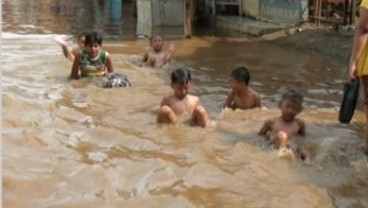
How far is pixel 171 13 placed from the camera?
18.6 meters

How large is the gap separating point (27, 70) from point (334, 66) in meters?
5.53

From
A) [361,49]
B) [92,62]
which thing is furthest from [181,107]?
[92,62]

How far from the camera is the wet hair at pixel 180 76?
19.1ft

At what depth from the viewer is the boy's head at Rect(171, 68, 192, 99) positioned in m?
5.84

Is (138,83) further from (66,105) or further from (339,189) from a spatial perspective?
(339,189)

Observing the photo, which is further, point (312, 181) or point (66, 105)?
point (66, 105)

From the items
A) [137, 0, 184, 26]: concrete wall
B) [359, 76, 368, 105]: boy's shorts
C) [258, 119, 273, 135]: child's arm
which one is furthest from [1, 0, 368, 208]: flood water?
[137, 0, 184, 26]: concrete wall

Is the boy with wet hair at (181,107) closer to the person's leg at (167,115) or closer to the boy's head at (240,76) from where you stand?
the person's leg at (167,115)

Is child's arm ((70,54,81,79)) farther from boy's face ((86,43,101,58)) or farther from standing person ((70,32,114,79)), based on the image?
boy's face ((86,43,101,58))

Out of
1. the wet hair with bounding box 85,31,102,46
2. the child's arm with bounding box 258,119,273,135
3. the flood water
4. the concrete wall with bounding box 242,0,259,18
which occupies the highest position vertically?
the wet hair with bounding box 85,31,102,46

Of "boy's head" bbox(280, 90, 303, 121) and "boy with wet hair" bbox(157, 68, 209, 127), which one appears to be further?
"boy with wet hair" bbox(157, 68, 209, 127)

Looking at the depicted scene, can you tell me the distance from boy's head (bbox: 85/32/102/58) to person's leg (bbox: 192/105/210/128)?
9.16ft

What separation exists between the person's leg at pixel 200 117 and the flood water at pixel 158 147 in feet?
0.31

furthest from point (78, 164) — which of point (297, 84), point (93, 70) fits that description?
point (297, 84)
